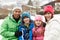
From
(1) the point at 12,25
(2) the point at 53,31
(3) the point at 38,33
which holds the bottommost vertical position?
(3) the point at 38,33

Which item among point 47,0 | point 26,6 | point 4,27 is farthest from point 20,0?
point 4,27

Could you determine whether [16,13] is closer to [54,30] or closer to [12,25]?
[12,25]

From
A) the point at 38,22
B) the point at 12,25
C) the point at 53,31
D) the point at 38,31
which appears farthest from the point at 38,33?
the point at 53,31

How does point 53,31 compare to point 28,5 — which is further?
point 28,5

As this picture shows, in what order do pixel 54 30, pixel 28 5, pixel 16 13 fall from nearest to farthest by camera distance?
1. pixel 54 30
2. pixel 16 13
3. pixel 28 5

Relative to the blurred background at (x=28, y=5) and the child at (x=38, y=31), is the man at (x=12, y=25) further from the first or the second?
the blurred background at (x=28, y=5)

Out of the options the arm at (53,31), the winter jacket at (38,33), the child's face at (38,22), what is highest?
the arm at (53,31)

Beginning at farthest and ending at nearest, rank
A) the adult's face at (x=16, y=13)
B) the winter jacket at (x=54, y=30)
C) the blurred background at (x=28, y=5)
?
1. the blurred background at (x=28, y=5)
2. the adult's face at (x=16, y=13)
3. the winter jacket at (x=54, y=30)

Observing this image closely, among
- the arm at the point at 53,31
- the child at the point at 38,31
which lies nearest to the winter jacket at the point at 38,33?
the child at the point at 38,31

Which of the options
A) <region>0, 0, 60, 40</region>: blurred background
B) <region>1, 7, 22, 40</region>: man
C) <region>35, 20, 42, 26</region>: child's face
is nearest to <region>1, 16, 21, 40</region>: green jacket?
<region>1, 7, 22, 40</region>: man

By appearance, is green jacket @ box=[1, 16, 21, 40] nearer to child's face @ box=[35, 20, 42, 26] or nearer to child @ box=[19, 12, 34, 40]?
child @ box=[19, 12, 34, 40]

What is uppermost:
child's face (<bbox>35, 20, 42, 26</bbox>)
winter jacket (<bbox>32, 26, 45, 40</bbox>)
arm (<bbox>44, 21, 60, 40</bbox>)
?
arm (<bbox>44, 21, 60, 40</bbox>)

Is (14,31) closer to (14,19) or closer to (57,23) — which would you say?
(14,19)

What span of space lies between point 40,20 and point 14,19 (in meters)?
0.35
